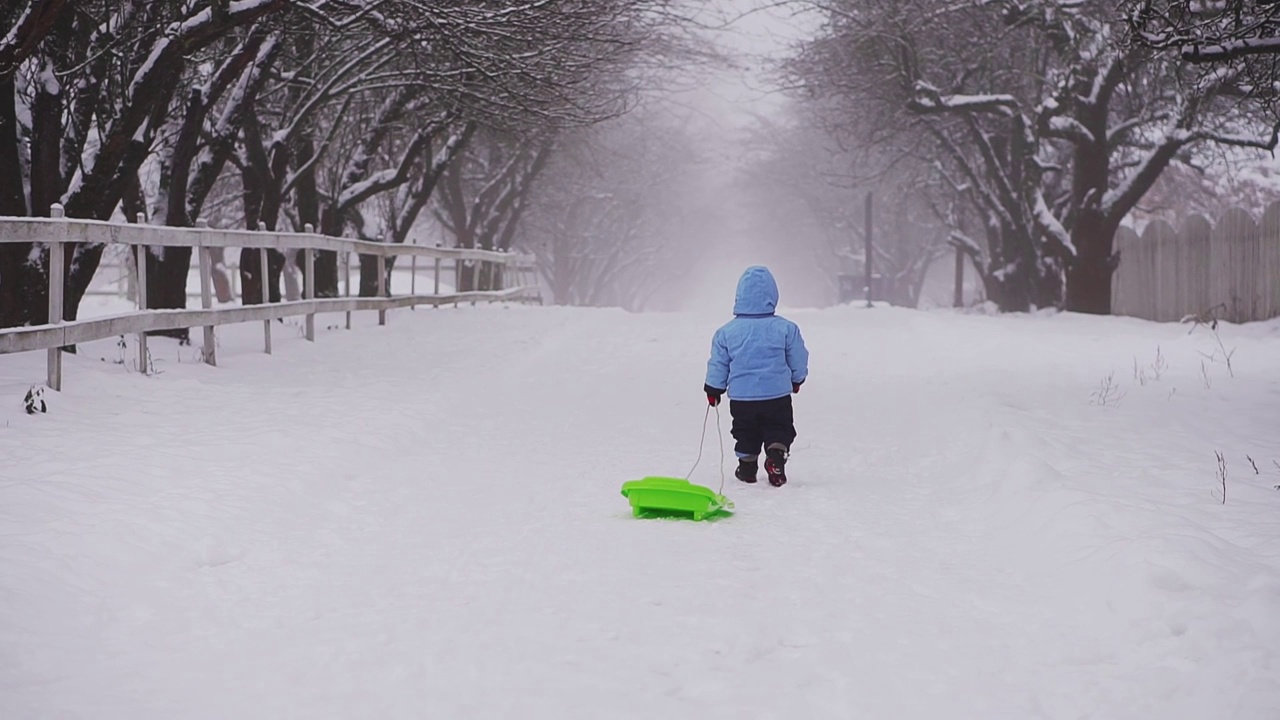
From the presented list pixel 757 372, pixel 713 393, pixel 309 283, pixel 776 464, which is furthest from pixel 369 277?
pixel 776 464

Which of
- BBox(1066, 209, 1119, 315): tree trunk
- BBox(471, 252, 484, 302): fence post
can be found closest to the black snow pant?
BBox(1066, 209, 1119, 315): tree trunk

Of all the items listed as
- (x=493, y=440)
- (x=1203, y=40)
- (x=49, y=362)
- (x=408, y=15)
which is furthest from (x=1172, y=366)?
(x=49, y=362)

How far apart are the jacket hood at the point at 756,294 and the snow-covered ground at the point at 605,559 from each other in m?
1.22

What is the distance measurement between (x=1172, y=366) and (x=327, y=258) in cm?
1274

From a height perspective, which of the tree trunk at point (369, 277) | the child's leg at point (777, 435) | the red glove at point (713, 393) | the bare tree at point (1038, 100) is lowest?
the child's leg at point (777, 435)

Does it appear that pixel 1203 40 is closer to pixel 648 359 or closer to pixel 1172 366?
pixel 1172 366

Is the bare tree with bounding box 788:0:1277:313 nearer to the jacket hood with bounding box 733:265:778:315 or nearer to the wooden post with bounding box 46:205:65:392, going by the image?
the jacket hood with bounding box 733:265:778:315

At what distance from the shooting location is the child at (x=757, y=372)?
8.02m

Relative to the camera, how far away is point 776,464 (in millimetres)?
7742

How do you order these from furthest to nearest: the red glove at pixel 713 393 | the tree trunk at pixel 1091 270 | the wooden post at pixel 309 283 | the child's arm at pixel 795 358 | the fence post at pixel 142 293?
the tree trunk at pixel 1091 270 → the wooden post at pixel 309 283 → the fence post at pixel 142 293 → the child's arm at pixel 795 358 → the red glove at pixel 713 393

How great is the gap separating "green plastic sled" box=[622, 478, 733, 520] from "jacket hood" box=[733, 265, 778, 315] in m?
2.03

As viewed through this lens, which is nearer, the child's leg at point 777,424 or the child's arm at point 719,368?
the child's leg at point 777,424

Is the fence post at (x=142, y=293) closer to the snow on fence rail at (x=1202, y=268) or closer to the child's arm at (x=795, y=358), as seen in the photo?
the child's arm at (x=795, y=358)

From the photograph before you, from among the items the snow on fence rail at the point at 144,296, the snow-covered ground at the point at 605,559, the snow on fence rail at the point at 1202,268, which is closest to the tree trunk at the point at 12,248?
the snow on fence rail at the point at 144,296
